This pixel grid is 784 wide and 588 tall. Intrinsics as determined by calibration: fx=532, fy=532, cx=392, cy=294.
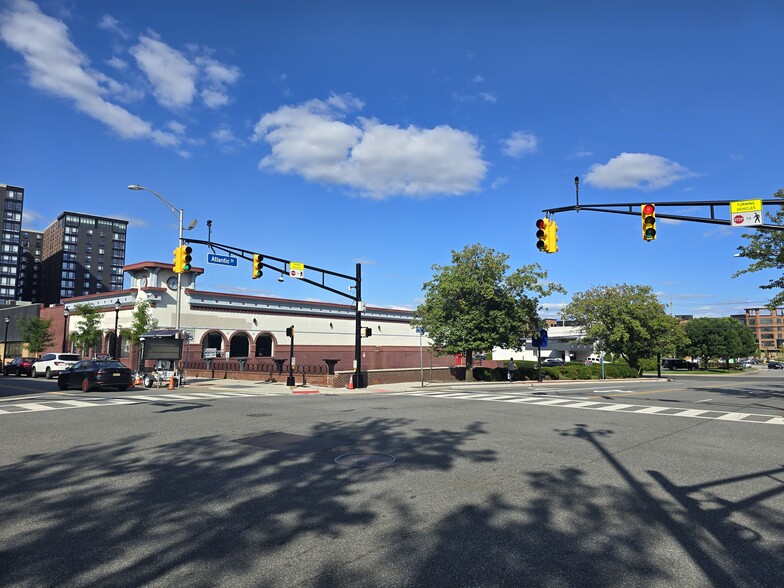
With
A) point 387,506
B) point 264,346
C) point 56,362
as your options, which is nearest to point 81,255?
point 264,346

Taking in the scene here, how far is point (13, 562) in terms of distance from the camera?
4609mm

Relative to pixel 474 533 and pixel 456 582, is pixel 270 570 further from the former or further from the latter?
pixel 474 533

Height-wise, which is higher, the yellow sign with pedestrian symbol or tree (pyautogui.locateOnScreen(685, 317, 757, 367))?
the yellow sign with pedestrian symbol

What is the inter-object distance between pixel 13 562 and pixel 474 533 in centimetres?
418

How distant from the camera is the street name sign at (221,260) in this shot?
82.9ft

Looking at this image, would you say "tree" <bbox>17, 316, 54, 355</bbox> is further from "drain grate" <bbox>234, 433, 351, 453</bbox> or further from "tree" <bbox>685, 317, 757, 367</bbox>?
"tree" <bbox>685, 317, 757, 367</bbox>

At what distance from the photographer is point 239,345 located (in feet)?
153

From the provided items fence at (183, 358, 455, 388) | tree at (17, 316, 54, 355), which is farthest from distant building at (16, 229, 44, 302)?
fence at (183, 358, 455, 388)

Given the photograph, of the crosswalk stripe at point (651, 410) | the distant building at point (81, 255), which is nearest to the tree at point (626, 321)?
the crosswalk stripe at point (651, 410)

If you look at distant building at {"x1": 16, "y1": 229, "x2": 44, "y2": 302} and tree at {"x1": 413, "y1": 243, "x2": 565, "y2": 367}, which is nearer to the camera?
tree at {"x1": 413, "y1": 243, "x2": 565, "y2": 367}

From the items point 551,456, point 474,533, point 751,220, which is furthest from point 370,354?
point 474,533

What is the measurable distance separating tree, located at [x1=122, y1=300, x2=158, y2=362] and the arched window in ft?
29.6

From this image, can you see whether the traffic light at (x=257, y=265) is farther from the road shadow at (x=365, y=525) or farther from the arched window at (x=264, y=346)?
the arched window at (x=264, y=346)

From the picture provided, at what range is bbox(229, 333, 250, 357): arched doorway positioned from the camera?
46000mm
